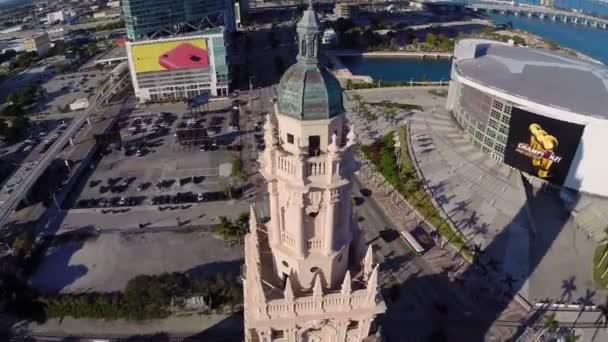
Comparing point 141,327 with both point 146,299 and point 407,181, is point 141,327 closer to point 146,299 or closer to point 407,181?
point 146,299

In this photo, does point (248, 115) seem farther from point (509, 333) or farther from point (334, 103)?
point (334, 103)

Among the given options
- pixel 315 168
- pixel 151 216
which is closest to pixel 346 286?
pixel 315 168

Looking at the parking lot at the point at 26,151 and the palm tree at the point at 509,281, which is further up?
the parking lot at the point at 26,151

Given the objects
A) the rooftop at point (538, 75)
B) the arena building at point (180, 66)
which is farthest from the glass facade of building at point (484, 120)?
the arena building at point (180, 66)

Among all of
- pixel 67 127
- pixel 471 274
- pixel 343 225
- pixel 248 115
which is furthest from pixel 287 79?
pixel 67 127

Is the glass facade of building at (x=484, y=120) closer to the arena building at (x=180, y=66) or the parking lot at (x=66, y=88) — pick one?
the arena building at (x=180, y=66)

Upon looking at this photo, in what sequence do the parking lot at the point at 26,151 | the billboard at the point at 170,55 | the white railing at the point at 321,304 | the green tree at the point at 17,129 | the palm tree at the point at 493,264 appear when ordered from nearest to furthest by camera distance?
1. the white railing at the point at 321,304
2. the palm tree at the point at 493,264
3. the parking lot at the point at 26,151
4. the green tree at the point at 17,129
5. the billboard at the point at 170,55

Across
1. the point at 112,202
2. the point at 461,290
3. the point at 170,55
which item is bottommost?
the point at 461,290
